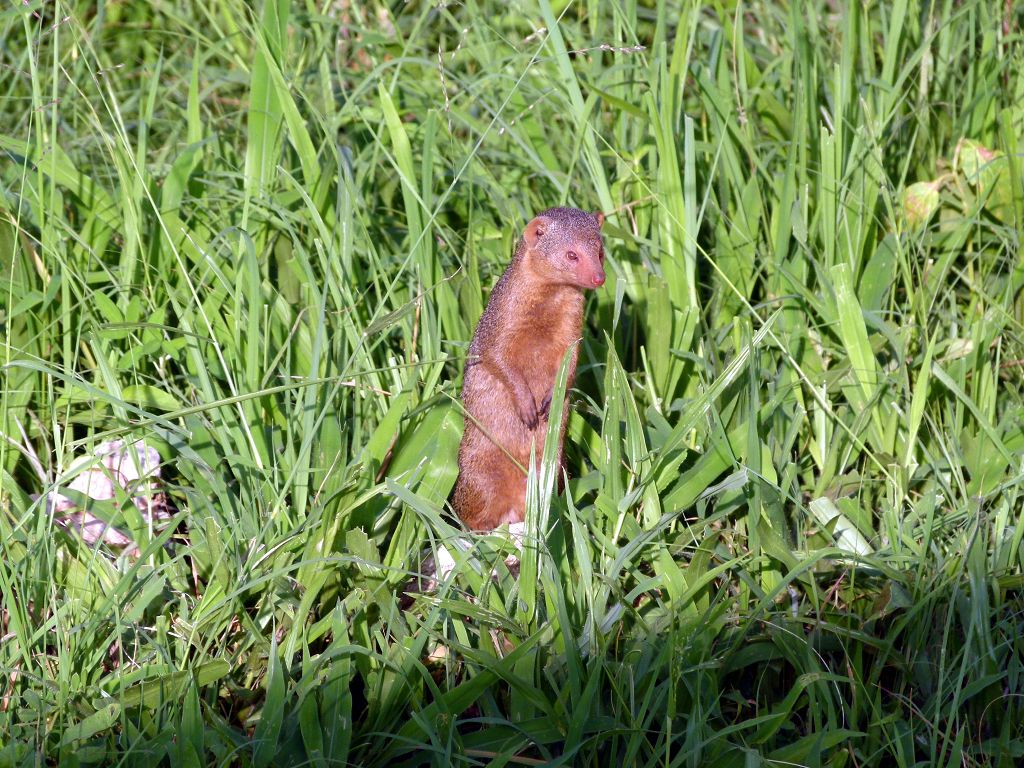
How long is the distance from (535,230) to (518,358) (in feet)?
1.12

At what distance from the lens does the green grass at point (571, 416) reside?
95.3 inches

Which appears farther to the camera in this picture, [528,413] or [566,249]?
[528,413]

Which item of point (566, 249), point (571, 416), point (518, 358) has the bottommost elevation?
point (571, 416)

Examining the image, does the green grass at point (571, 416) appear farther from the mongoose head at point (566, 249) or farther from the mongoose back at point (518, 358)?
the mongoose head at point (566, 249)

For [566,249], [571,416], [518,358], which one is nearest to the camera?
[566,249]

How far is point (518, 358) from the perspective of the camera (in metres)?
3.08

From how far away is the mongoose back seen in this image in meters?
3.04

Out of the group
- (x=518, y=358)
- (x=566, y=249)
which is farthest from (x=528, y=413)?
(x=566, y=249)

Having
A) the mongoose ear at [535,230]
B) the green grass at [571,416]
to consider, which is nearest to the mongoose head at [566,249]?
the mongoose ear at [535,230]

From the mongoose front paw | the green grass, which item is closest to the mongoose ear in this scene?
the green grass

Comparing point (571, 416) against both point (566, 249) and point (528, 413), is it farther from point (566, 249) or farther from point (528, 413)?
point (566, 249)

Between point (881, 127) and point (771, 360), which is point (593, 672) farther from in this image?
point (881, 127)

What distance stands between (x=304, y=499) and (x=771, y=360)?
1.42 metres

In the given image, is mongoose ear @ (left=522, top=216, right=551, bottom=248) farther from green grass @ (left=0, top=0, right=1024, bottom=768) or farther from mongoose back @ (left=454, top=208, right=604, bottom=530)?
green grass @ (left=0, top=0, right=1024, bottom=768)
